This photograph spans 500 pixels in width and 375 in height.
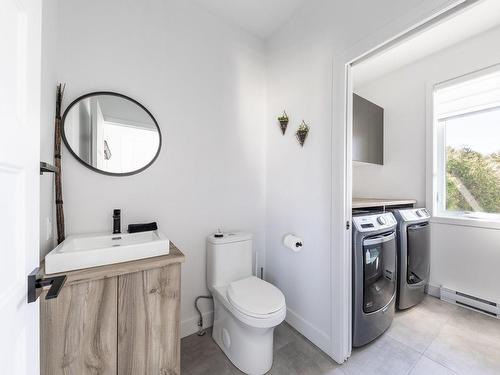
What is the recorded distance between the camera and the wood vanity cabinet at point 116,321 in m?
0.94

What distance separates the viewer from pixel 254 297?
1435 millimetres

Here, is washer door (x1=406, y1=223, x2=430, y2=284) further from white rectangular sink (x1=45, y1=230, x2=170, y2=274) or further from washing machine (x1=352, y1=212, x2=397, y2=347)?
white rectangular sink (x1=45, y1=230, x2=170, y2=274)

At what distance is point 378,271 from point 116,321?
5.67ft

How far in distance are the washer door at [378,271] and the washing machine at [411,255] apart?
0.86ft

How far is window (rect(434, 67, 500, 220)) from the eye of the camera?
83.1 inches

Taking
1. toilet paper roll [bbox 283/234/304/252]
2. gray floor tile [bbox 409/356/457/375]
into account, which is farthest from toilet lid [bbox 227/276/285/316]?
gray floor tile [bbox 409/356/457/375]

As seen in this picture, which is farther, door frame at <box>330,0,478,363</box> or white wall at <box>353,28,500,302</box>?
white wall at <box>353,28,500,302</box>

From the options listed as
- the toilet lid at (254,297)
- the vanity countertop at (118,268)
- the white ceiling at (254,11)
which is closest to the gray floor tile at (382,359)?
the toilet lid at (254,297)

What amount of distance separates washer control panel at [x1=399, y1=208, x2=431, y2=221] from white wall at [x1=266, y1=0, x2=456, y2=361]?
0.97 m

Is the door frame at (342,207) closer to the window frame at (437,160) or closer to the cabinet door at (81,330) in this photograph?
the cabinet door at (81,330)

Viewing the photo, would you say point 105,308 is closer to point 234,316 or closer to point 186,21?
point 234,316

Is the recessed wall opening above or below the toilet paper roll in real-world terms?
above

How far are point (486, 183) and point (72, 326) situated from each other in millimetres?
3376

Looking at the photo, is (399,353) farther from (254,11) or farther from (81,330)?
(254,11)
